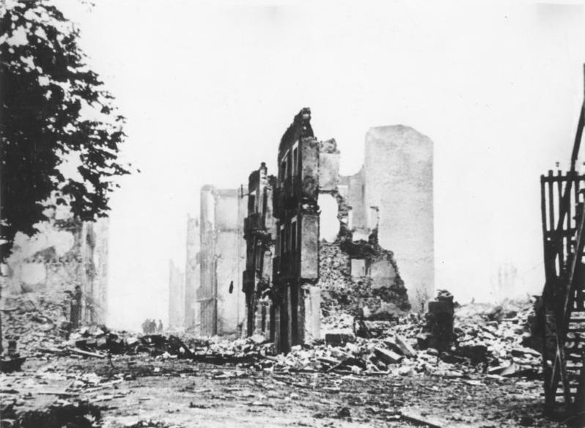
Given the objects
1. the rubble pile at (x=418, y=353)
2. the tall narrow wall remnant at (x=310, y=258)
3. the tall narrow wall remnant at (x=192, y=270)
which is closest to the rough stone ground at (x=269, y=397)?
the rubble pile at (x=418, y=353)

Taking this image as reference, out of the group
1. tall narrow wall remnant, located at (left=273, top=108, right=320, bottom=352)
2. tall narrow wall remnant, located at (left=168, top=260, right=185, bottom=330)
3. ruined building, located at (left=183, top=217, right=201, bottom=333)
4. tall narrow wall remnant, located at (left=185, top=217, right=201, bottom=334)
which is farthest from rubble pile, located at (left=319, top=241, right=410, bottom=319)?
tall narrow wall remnant, located at (left=168, top=260, right=185, bottom=330)

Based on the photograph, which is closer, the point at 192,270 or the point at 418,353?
the point at 418,353

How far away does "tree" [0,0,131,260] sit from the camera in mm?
9008

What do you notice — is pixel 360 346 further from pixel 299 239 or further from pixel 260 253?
pixel 260 253

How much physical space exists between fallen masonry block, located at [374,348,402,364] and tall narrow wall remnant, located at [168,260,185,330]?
45.9 meters

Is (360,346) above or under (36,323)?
under

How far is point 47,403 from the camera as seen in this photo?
33.6 feet

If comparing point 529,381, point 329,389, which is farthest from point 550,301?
point 529,381

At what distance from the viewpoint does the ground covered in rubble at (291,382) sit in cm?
938

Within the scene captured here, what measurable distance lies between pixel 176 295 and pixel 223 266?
22698 millimetres

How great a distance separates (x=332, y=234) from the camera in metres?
27.0

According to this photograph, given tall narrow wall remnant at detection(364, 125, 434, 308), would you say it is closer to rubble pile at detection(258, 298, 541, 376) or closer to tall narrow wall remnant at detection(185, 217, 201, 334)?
rubble pile at detection(258, 298, 541, 376)

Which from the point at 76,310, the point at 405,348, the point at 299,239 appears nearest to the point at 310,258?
the point at 299,239

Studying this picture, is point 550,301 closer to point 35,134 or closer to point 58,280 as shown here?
point 35,134
